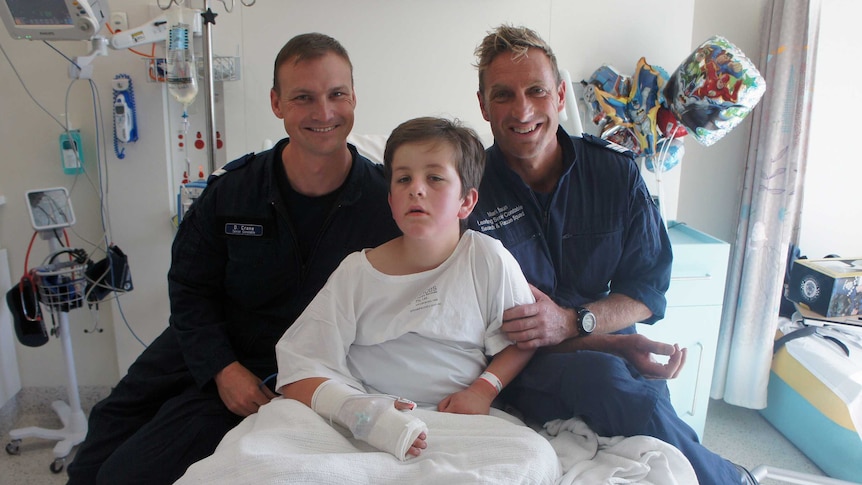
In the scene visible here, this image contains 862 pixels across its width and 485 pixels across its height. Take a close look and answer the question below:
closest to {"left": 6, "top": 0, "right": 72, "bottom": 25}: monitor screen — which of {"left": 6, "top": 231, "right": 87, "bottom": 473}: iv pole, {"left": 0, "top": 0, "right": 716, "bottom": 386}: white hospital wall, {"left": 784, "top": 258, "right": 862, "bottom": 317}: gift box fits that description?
{"left": 0, "top": 0, "right": 716, "bottom": 386}: white hospital wall

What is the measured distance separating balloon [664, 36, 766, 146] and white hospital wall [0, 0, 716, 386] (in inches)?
21.1

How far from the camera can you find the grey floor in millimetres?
2193

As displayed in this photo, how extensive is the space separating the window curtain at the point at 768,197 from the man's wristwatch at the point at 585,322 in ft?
4.80

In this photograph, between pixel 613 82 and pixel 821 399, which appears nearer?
pixel 821 399

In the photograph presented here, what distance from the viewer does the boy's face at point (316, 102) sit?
4.67ft

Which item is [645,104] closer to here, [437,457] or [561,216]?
[561,216]

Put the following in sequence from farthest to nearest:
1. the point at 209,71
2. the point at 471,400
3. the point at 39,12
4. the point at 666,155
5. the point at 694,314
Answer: the point at 666,155 → the point at 694,314 → the point at 209,71 → the point at 39,12 → the point at 471,400

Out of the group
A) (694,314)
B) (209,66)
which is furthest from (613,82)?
(209,66)

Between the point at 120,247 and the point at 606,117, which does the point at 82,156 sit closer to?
the point at 120,247

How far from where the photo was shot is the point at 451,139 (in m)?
1.24

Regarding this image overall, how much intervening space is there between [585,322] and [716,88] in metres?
1.14

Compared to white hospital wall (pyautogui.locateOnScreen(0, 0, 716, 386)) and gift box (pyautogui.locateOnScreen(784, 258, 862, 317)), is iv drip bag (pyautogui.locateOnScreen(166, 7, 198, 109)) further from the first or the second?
gift box (pyautogui.locateOnScreen(784, 258, 862, 317))

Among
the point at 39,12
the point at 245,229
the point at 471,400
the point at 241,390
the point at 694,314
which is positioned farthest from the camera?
the point at 694,314

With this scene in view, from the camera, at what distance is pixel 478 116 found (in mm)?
2584
